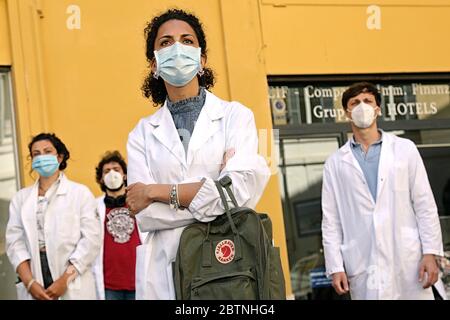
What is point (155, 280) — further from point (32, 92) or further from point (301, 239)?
point (301, 239)

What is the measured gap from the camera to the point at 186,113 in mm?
3893

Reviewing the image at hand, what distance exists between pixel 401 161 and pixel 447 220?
12.1 ft

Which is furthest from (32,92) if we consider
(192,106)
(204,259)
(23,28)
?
(204,259)

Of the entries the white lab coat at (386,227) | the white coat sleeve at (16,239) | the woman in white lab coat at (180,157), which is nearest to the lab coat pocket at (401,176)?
the white lab coat at (386,227)

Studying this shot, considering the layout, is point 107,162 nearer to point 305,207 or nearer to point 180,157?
point 305,207

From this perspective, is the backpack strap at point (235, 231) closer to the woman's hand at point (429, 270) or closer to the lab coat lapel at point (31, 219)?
the woman's hand at point (429, 270)

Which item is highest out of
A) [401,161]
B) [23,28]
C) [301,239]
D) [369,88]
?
[23,28]

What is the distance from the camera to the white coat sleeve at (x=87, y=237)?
6.48 metres

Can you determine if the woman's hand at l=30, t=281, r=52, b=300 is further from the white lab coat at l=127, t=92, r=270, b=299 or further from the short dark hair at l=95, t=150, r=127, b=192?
the white lab coat at l=127, t=92, r=270, b=299

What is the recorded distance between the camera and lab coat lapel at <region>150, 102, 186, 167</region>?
3746mm

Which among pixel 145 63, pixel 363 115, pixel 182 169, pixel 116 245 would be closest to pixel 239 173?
pixel 182 169

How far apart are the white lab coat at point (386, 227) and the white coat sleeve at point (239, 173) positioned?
2.08 meters

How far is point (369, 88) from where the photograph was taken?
6.31m

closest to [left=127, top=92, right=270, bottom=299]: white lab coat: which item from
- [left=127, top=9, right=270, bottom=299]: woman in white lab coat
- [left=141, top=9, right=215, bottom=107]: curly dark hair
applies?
[left=127, top=9, right=270, bottom=299]: woman in white lab coat
